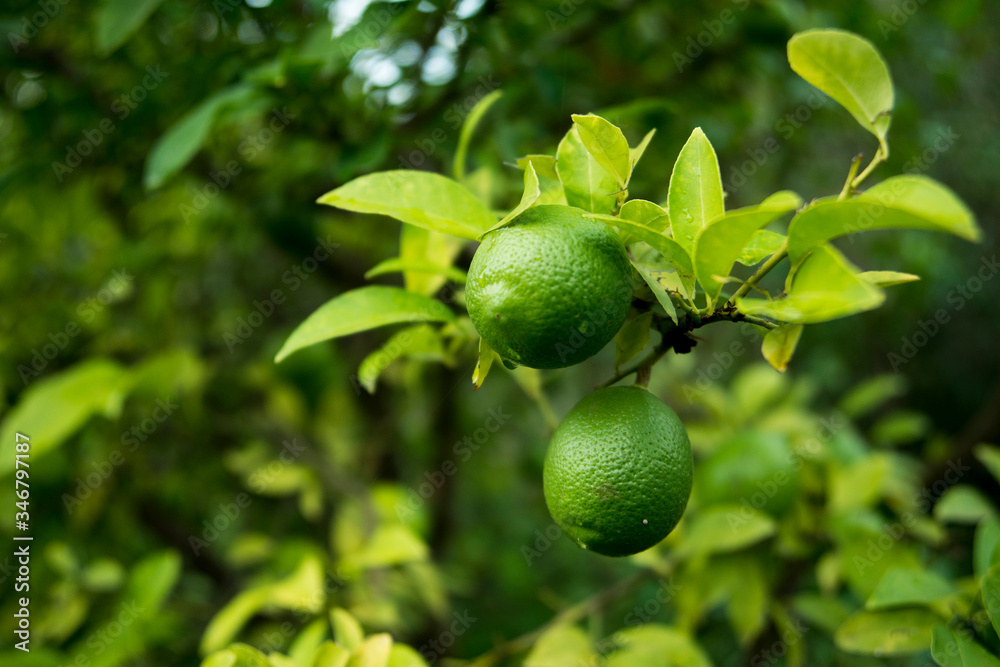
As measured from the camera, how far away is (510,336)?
49cm

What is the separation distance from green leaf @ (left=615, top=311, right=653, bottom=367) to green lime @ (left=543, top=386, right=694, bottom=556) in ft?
0.12

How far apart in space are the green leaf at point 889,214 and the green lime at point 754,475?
61cm

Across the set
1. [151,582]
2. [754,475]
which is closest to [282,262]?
[151,582]

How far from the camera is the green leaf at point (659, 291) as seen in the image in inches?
18.4

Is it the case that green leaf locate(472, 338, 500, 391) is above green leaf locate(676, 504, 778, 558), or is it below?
above

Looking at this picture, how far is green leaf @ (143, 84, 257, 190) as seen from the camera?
0.77 m

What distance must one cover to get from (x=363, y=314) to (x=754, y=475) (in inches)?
26.8

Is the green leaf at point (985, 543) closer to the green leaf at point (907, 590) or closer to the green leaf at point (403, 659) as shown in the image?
the green leaf at point (907, 590)

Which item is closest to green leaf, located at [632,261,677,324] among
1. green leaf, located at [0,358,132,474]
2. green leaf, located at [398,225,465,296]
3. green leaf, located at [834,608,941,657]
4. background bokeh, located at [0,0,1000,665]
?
green leaf, located at [398,225,465,296]

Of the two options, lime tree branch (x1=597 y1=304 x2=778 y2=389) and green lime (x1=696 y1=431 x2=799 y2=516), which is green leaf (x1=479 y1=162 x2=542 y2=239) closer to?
lime tree branch (x1=597 y1=304 x2=778 y2=389)

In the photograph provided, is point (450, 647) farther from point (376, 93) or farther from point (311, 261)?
point (376, 93)

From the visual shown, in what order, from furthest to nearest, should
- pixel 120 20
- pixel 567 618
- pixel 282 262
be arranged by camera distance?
1. pixel 282 262
2. pixel 567 618
3. pixel 120 20

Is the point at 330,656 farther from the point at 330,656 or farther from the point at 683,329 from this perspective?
the point at 683,329

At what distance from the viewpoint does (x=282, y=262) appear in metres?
1.89
